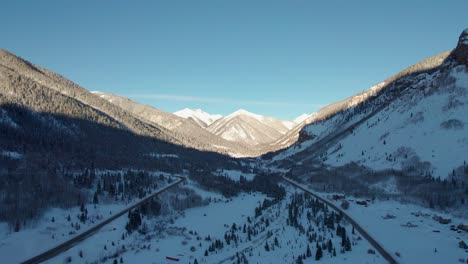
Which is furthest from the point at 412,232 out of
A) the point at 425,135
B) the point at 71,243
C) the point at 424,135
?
the point at 424,135

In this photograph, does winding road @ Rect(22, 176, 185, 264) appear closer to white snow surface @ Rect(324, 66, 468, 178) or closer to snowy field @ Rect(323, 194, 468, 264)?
snowy field @ Rect(323, 194, 468, 264)

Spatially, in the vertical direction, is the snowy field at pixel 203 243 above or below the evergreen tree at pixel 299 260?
below

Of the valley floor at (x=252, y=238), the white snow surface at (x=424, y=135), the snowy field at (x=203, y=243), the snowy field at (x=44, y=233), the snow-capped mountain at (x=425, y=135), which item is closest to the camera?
the valley floor at (x=252, y=238)

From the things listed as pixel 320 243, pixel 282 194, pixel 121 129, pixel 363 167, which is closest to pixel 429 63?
pixel 363 167

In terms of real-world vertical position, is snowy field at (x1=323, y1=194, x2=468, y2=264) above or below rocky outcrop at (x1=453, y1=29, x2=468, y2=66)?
below

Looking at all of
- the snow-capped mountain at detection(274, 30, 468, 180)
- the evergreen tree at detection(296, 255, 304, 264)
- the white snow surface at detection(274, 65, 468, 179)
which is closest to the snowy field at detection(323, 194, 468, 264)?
the evergreen tree at detection(296, 255, 304, 264)

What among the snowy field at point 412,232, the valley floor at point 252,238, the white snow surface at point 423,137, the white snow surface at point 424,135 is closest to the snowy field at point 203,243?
the valley floor at point 252,238

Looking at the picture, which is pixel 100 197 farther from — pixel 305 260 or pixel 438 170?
pixel 438 170

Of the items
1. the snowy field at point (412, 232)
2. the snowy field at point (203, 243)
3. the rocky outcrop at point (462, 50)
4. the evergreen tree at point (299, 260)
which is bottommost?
the snowy field at point (203, 243)

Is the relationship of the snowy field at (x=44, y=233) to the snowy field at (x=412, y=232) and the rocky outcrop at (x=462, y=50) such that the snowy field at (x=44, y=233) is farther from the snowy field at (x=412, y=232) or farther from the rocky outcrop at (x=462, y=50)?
the rocky outcrop at (x=462, y=50)

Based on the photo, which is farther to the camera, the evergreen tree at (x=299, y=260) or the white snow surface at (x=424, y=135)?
the white snow surface at (x=424, y=135)

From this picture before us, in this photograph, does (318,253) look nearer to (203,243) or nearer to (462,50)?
(203,243)
